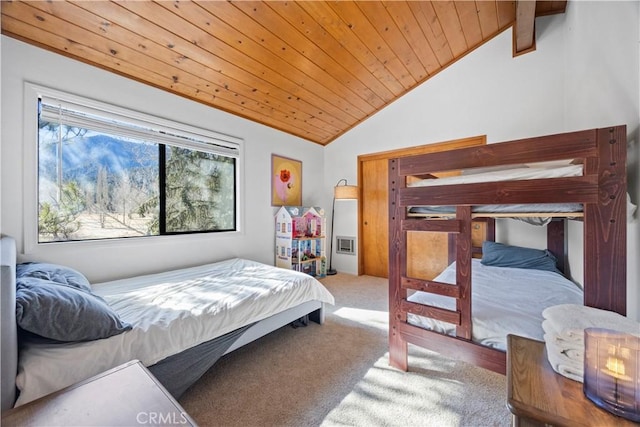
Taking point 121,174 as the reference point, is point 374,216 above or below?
below

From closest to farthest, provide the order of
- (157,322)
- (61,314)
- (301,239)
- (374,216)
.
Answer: (61,314)
(157,322)
(301,239)
(374,216)

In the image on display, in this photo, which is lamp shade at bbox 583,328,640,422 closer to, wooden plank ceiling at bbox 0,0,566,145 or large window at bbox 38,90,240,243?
wooden plank ceiling at bbox 0,0,566,145

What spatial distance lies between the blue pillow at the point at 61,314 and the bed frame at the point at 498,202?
→ 5.13 ft

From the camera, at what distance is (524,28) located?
2.46 meters

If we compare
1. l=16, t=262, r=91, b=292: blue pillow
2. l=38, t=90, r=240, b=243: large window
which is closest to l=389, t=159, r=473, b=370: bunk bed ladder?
l=16, t=262, r=91, b=292: blue pillow

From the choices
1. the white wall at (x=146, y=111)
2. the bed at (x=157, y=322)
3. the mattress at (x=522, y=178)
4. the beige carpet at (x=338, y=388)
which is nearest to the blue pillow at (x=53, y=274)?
the bed at (x=157, y=322)

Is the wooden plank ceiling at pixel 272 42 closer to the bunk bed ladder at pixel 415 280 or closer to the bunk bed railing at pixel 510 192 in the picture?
the bunk bed ladder at pixel 415 280

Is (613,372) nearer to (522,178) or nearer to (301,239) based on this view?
(522,178)

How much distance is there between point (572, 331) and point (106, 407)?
52.5 inches

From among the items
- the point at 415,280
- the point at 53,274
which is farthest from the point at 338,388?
the point at 53,274

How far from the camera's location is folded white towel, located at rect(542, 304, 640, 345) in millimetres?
726

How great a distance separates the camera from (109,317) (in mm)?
1202

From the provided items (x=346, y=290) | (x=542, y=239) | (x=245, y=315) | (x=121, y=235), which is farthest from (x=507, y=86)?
(x=121, y=235)

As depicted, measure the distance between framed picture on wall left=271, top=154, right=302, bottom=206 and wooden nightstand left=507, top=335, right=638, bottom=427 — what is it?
10.5ft
